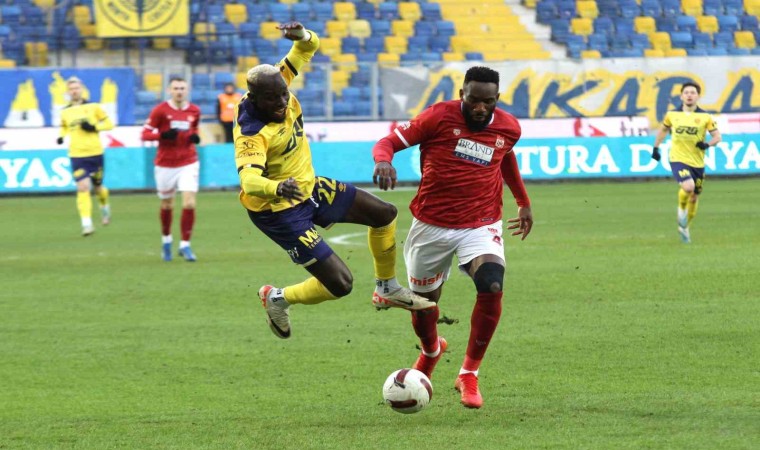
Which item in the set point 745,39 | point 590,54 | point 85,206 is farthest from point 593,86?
point 85,206

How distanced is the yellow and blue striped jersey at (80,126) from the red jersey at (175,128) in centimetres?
384

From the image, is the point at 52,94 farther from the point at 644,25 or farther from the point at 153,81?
the point at 644,25

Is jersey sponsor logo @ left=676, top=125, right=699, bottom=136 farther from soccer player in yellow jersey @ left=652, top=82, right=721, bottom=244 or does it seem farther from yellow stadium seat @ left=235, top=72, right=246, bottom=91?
yellow stadium seat @ left=235, top=72, right=246, bottom=91

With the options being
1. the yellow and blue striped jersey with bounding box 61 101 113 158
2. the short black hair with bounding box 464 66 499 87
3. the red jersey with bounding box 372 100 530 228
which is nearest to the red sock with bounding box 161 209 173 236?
the yellow and blue striped jersey with bounding box 61 101 113 158

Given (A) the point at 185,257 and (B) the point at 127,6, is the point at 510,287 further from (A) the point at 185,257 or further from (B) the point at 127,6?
(B) the point at 127,6

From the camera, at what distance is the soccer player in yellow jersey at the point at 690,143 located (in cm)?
1797

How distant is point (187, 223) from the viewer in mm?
16359

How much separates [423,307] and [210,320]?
3.98 metres

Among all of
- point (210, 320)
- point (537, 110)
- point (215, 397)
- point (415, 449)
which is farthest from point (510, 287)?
point (537, 110)

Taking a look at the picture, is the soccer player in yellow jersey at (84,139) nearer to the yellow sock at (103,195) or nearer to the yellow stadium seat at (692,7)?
the yellow sock at (103,195)

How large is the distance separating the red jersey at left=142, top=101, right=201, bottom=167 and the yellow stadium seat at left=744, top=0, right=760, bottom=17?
84.7 ft

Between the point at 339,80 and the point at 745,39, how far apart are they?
531 inches

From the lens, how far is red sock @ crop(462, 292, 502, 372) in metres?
7.93

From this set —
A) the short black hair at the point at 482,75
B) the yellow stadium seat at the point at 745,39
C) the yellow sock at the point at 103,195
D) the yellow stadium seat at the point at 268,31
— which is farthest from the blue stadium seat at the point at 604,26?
the short black hair at the point at 482,75
